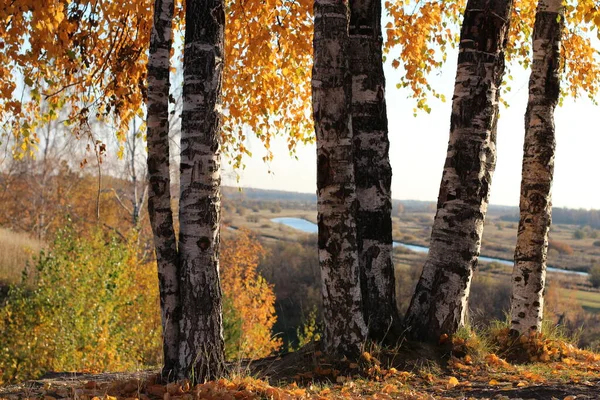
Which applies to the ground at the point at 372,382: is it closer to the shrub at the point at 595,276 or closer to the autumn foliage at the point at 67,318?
the autumn foliage at the point at 67,318

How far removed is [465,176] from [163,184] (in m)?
2.92

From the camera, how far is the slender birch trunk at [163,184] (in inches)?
184

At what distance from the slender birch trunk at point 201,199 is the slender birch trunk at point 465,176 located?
228 cm

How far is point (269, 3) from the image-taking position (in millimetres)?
7773

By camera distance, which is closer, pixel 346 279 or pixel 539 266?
pixel 346 279

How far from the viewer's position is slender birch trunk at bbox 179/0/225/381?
4.58 metres

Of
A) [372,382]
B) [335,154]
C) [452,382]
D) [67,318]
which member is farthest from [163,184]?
[67,318]

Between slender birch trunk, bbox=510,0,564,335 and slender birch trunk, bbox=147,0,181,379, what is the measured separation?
4.07 metres

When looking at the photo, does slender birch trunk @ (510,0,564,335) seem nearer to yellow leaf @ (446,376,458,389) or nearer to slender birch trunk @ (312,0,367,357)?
yellow leaf @ (446,376,458,389)

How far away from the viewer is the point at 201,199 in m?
4.60

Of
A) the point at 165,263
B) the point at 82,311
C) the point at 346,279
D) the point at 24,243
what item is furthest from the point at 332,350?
the point at 24,243

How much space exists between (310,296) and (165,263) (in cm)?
5414

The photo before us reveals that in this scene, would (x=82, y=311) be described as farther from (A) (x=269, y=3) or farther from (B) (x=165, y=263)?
(B) (x=165, y=263)

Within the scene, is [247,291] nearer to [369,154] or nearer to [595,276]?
[369,154]
